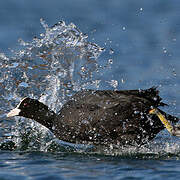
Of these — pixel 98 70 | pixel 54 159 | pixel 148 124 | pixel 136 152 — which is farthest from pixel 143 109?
pixel 98 70

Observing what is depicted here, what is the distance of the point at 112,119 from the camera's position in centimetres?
473

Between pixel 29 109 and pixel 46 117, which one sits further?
pixel 29 109

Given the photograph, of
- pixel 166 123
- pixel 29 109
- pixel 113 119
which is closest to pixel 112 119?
pixel 113 119

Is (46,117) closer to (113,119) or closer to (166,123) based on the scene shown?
(113,119)

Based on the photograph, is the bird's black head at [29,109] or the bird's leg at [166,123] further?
the bird's black head at [29,109]

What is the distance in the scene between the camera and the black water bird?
4.74m

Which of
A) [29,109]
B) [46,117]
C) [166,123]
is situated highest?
[29,109]

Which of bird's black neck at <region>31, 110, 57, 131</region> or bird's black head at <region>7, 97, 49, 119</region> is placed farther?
A: bird's black head at <region>7, 97, 49, 119</region>

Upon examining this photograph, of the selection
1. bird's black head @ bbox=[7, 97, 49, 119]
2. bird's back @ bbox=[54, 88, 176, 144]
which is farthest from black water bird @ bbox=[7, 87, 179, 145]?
bird's black head @ bbox=[7, 97, 49, 119]

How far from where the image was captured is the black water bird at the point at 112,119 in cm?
474

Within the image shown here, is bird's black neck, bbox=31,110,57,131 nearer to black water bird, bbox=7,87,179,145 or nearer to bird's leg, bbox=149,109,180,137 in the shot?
black water bird, bbox=7,87,179,145

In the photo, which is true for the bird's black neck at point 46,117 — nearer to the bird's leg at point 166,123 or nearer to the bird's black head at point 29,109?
the bird's black head at point 29,109

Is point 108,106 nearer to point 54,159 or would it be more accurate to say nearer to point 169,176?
point 54,159

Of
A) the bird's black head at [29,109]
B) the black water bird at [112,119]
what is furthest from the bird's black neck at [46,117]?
the black water bird at [112,119]
